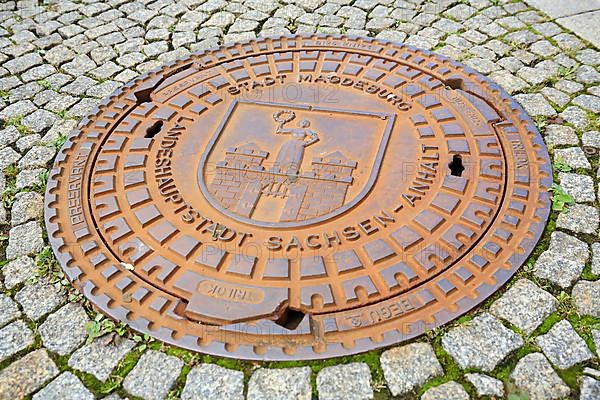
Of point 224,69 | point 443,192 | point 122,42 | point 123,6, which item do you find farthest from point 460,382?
point 123,6

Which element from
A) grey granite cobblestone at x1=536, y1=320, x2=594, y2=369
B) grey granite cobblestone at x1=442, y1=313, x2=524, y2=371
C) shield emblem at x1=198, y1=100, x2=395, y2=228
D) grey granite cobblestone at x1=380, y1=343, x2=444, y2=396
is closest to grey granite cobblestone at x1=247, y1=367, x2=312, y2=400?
grey granite cobblestone at x1=380, y1=343, x2=444, y2=396

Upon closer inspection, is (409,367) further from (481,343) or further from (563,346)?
(563,346)

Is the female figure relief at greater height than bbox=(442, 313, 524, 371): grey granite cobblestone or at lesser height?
greater

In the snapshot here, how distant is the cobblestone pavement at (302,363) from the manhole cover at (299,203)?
106mm

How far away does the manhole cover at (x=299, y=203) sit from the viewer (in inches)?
99.9

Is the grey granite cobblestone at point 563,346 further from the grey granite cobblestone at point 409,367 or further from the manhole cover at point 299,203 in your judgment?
the grey granite cobblestone at point 409,367

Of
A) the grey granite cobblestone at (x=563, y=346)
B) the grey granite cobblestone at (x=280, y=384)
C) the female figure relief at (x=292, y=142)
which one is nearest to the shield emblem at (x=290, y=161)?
the female figure relief at (x=292, y=142)

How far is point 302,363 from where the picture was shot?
2.40 metres

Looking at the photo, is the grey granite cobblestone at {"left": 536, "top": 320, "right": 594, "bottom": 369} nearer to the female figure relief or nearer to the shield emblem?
the shield emblem

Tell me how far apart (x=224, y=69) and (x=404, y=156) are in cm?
151

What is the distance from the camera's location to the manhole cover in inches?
99.9

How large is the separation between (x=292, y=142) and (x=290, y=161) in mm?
168

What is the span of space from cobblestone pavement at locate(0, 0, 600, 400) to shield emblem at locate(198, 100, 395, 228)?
31.8 inches

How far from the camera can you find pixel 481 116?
3443 mm
